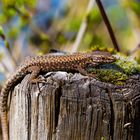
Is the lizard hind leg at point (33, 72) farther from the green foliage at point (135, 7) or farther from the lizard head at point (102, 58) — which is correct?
the green foliage at point (135, 7)

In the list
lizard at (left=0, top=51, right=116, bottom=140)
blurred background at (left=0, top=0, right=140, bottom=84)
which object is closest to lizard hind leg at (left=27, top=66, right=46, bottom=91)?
lizard at (left=0, top=51, right=116, bottom=140)

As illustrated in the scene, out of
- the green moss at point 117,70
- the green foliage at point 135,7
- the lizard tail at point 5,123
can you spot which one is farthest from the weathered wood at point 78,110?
the green foliage at point 135,7

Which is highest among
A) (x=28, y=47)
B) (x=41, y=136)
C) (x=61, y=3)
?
(x=61, y=3)

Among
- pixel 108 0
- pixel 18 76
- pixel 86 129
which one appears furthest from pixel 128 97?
pixel 108 0

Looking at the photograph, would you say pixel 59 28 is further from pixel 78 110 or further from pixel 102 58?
pixel 78 110

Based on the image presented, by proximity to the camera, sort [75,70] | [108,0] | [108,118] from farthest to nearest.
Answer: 1. [108,0]
2. [75,70]
3. [108,118]

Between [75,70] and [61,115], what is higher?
[75,70]

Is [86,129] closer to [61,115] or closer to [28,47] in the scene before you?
[61,115]

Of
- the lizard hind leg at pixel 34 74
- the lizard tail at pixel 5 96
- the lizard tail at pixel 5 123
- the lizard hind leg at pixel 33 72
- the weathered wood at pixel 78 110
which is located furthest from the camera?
the lizard tail at pixel 5 123
